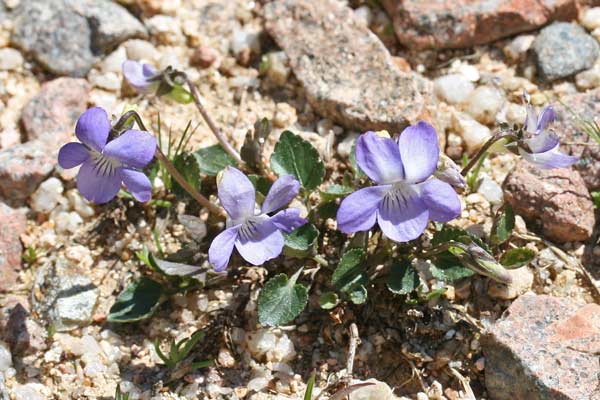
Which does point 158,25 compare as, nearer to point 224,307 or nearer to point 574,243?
point 224,307

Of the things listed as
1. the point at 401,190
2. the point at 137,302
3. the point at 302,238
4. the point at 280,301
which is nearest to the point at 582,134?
the point at 401,190

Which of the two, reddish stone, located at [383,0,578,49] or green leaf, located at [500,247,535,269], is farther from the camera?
reddish stone, located at [383,0,578,49]

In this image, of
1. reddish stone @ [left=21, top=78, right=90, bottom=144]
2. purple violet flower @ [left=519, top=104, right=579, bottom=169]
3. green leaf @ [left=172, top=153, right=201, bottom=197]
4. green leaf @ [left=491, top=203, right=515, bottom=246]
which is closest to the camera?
purple violet flower @ [left=519, top=104, right=579, bottom=169]

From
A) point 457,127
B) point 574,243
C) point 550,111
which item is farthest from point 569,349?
point 457,127

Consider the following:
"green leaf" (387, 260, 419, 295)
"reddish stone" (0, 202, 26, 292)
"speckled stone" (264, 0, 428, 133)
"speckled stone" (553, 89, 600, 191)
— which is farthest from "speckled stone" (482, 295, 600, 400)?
"reddish stone" (0, 202, 26, 292)

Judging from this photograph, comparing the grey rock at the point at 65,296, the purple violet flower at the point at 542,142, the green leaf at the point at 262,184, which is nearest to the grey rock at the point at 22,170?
the grey rock at the point at 65,296

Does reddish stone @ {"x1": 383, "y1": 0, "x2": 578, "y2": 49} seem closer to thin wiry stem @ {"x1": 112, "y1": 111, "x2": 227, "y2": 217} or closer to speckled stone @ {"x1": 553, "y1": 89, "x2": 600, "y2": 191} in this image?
speckled stone @ {"x1": 553, "y1": 89, "x2": 600, "y2": 191}

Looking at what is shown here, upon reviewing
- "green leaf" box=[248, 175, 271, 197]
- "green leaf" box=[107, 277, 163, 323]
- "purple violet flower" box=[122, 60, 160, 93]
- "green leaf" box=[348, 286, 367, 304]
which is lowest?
"green leaf" box=[107, 277, 163, 323]
